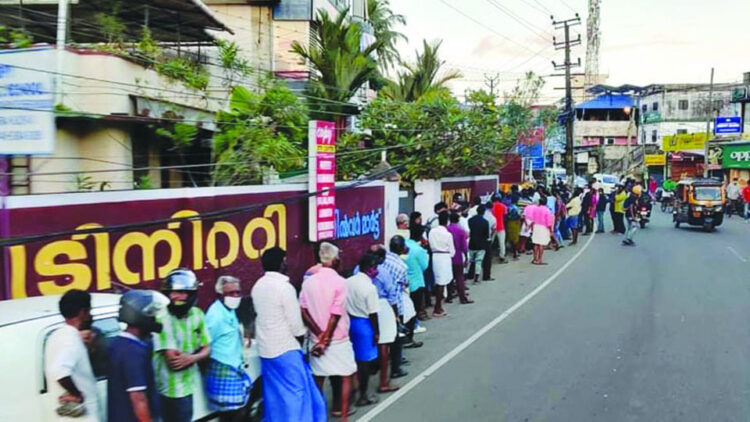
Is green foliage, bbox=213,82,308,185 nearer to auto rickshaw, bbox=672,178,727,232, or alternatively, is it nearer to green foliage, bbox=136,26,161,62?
green foliage, bbox=136,26,161,62

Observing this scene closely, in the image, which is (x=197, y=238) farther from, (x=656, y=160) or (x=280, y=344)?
(x=656, y=160)

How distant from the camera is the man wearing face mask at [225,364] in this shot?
558 cm

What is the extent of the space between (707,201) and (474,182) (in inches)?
426

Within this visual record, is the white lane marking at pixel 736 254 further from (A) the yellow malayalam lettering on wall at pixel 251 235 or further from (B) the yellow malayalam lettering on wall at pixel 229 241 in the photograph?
(B) the yellow malayalam lettering on wall at pixel 229 241

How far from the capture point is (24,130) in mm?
5664

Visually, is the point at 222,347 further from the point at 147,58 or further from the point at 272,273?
the point at 147,58

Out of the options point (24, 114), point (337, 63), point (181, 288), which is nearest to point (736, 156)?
point (337, 63)

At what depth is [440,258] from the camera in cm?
1184

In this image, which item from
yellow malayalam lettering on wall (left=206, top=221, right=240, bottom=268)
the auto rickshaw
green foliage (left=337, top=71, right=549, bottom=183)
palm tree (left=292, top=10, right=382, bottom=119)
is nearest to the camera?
yellow malayalam lettering on wall (left=206, top=221, right=240, bottom=268)

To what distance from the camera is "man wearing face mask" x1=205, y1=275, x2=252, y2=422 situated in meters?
5.58

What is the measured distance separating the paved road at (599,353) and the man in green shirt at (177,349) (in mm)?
2444

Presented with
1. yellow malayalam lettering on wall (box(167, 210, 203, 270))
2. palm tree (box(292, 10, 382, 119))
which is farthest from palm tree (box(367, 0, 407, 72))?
yellow malayalam lettering on wall (box(167, 210, 203, 270))

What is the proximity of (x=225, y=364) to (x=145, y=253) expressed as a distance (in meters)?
2.27

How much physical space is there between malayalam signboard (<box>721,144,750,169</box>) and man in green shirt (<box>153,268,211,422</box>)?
153 feet
